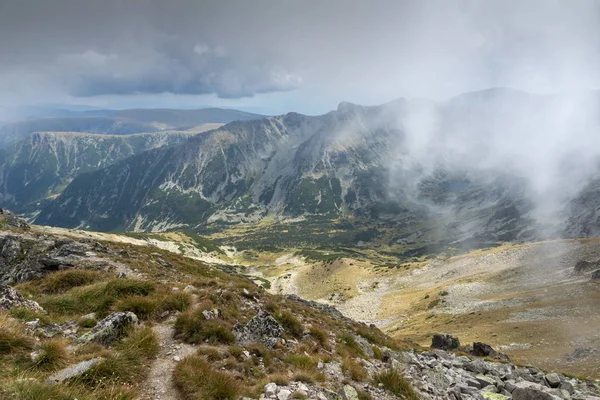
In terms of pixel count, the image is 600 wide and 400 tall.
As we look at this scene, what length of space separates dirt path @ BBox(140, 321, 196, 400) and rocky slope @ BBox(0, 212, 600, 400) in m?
0.04

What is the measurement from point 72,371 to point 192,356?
349 cm

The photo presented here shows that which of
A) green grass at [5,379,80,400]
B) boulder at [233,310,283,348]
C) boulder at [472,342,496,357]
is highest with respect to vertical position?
green grass at [5,379,80,400]

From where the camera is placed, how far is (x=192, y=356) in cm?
1030

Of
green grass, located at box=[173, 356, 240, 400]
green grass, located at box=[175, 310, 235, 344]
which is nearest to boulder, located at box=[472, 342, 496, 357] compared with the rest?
green grass, located at box=[175, 310, 235, 344]

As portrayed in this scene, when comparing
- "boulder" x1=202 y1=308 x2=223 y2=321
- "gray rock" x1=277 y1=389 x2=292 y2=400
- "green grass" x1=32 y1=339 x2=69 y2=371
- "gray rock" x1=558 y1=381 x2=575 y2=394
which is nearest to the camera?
"green grass" x1=32 y1=339 x2=69 y2=371

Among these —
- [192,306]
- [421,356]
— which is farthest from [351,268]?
[192,306]

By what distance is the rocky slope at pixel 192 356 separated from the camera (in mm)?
8172

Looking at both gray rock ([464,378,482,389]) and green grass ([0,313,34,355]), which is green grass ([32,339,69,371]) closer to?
green grass ([0,313,34,355])

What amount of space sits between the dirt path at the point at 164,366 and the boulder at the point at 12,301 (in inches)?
213

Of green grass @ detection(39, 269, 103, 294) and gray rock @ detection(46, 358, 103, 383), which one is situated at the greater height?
gray rock @ detection(46, 358, 103, 383)

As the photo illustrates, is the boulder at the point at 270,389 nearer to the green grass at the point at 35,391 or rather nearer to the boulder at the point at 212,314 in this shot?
the green grass at the point at 35,391

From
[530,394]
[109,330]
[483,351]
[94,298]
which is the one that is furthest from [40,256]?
[483,351]

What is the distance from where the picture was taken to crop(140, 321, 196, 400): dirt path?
8348mm

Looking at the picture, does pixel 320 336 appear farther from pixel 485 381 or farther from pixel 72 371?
pixel 72 371
